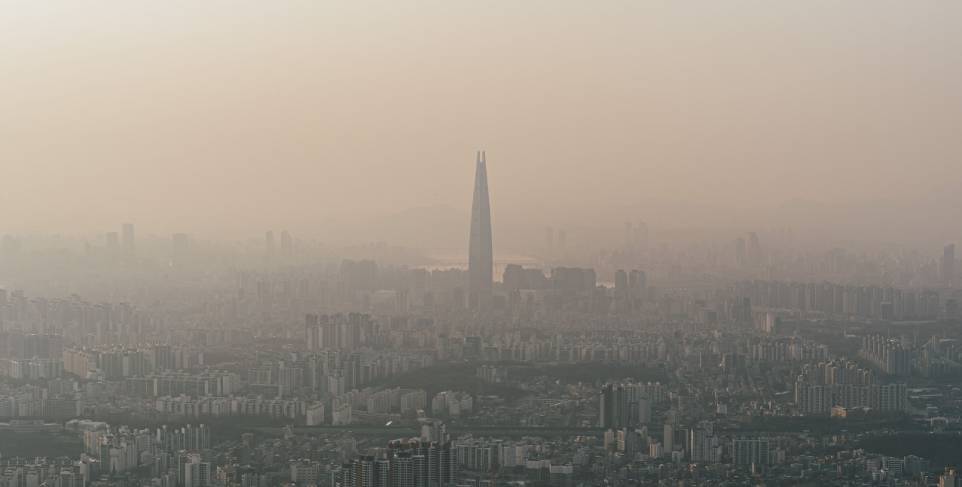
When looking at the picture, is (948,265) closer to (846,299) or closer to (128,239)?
(846,299)

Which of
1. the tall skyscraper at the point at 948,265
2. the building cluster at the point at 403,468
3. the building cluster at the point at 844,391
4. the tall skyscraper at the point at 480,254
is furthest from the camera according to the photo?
the tall skyscraper at the point at 480,254

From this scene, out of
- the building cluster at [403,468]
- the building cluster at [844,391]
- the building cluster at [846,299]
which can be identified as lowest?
the building cluster at [403,468]

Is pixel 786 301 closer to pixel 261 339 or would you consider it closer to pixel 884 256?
pixel 884 256

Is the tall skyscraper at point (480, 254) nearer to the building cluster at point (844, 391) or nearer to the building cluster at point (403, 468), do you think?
the building cluster at point (844, 391)

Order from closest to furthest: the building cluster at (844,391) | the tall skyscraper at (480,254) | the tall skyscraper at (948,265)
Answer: the building cluster at (844,391) → the tall skyscraper at (948,265) → the tall skyscraper at (480,254)

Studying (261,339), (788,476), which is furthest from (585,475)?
(261,339)

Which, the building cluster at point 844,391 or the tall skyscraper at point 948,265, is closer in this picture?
the building cluster at point 844,391

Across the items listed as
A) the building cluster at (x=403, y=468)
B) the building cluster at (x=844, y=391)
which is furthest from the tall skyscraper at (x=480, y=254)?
the building cluster at (x=403, y=468)

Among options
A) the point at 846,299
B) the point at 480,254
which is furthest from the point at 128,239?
the point at 846,299

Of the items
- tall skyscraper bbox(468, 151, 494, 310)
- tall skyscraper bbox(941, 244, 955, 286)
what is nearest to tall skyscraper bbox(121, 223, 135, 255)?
tall skyscraper bbox(468, 151, 494, 310)
